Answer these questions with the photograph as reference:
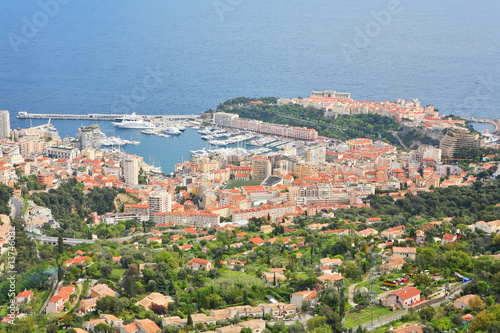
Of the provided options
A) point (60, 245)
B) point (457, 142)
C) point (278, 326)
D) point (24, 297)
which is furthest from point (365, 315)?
point (457, 142)

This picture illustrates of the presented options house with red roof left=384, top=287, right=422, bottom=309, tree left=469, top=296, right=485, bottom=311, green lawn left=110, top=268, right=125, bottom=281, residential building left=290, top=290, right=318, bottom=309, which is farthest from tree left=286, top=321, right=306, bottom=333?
green lawn left=110, top=268, right=125, bottom=281

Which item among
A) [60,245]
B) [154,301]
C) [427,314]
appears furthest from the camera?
[60,245]

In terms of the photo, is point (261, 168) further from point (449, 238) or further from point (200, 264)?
point (200, 264)

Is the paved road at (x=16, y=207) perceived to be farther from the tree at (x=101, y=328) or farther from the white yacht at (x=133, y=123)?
the white yacht at (x=133, y=123)

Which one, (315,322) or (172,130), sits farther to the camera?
(172,130)

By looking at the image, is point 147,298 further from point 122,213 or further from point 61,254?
point 122,213

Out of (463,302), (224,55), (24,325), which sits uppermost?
(224,55)

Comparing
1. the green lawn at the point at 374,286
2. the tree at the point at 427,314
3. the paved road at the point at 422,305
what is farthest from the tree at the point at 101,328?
the tree at the point at 427,314
